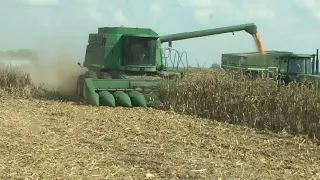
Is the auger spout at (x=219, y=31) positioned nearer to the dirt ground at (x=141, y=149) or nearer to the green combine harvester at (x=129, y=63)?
the green combine harvester at (x=129, y=63)

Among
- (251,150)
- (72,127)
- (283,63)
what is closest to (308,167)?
(251,150)

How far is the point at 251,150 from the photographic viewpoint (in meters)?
7.62

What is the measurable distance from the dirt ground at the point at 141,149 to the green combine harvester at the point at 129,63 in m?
2.95

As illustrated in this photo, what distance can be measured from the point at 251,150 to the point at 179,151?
1.12 meters

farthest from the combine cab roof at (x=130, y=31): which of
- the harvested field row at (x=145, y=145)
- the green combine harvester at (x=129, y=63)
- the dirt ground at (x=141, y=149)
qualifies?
the dirt ground at (x=141, y=149)

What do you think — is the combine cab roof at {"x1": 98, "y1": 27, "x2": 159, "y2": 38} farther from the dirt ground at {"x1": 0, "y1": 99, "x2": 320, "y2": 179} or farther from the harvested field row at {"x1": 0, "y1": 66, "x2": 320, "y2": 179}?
the dirt ground at {"x1": 0, "y1": 99, "x2": 320, "y2": 179}

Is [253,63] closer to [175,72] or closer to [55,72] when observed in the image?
[175,72]

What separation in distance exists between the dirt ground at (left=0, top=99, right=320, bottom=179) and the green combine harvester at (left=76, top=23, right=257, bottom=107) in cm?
295

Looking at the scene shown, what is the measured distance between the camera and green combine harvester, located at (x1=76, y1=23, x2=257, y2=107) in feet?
46.6

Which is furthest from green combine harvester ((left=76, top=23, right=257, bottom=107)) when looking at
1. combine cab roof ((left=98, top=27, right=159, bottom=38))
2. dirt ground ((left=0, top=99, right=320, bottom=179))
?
dirt ground ((left=0, top=99, right=320, bottom=179))

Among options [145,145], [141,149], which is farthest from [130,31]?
[141,149]

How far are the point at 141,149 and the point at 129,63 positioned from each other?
8.95 m

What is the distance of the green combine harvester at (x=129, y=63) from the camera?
14219 millimetres

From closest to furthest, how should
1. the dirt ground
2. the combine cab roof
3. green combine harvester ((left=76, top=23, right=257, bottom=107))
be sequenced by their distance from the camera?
the dirt ground < green combine harvester ((left=76, top=23, right=257, bottom=107)) < the combine cab roof
